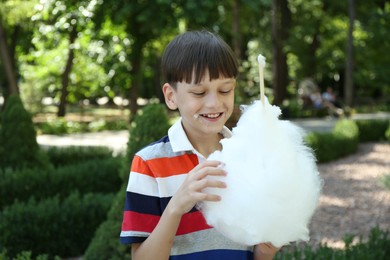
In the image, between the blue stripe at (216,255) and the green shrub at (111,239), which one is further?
the green shrub at (111,239)

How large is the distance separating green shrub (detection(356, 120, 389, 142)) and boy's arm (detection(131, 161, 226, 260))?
51.4 ft

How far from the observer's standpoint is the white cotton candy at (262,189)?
1.51 metres

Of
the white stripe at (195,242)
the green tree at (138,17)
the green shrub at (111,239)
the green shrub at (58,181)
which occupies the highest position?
the green tree at (138,17)

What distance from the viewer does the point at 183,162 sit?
1763 millimetres

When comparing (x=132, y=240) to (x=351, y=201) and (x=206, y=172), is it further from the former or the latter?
(x=351, y=201)

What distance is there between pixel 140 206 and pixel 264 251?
0.38m

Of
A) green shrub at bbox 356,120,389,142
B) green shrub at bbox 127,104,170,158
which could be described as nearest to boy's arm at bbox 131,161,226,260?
green shrub at bbox 127,104,170,158

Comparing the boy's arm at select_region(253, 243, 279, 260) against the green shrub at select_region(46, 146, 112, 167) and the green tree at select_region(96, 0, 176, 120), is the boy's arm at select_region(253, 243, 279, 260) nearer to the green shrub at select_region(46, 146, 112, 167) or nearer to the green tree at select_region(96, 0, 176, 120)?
the green tree at select_region(96, 0, 176, 120)

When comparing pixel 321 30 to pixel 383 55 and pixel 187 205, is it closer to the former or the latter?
pixel 383 55

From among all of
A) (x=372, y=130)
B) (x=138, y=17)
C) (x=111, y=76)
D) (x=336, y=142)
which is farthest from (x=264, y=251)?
(x=111, y=76)

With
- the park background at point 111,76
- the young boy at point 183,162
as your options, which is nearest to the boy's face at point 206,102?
the young boy at point 183,162

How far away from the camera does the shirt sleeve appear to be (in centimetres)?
170

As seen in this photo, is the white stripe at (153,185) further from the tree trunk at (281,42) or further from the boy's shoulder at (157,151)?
the tree trunk at (281,42)

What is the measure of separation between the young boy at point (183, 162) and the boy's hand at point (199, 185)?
0.04 meters
